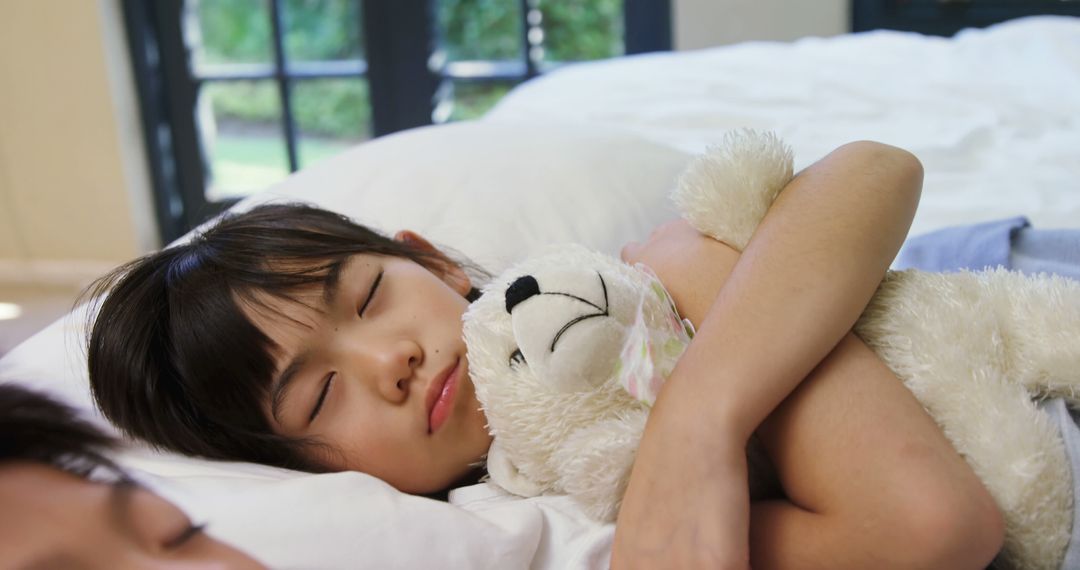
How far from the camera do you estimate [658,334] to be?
0.66 m

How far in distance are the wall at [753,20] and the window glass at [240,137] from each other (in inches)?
51.5

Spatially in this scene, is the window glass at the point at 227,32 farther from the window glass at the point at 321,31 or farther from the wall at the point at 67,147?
the wall at the point at 67,147

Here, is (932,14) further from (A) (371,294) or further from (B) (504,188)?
(A) (371,294)

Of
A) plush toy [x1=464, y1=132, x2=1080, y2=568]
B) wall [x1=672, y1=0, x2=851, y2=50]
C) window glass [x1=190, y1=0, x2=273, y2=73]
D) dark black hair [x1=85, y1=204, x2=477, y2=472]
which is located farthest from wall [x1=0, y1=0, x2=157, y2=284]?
plush toy [x1=464, y1=132, x2=1080, y2=568]

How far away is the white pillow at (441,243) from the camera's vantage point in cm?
57

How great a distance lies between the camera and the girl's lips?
73cm

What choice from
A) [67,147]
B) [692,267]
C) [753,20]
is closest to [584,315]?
[692,267]

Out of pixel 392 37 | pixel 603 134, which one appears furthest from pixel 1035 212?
pixel 392 37

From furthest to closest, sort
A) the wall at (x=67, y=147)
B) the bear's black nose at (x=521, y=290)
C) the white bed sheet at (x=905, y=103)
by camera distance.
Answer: the wall at (x=67, y=147), the white bed sheet at (x=905, y=103), the bear's black nose at (x=521, y=290)

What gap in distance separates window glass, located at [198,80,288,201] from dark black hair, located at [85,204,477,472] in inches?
88.1

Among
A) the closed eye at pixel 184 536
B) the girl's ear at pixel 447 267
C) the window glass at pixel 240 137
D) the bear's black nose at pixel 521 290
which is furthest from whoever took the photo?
the window glass at pixel 240 137

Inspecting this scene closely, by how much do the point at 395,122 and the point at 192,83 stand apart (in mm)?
653

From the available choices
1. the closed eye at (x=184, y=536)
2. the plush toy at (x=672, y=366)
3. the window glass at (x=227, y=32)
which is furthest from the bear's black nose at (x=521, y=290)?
the window glass at (x=227, y=32)

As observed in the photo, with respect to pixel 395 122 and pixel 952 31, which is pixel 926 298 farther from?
pixel 395 122
